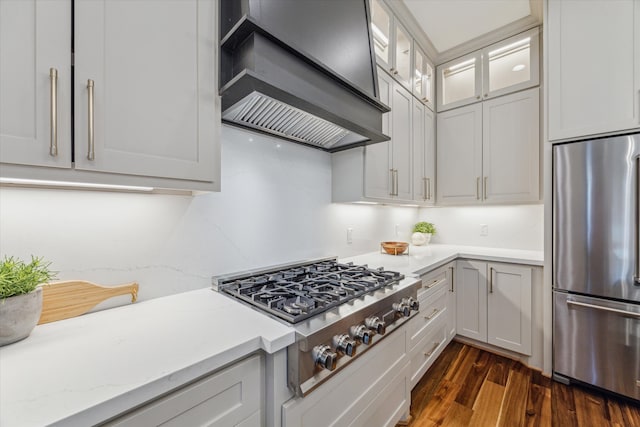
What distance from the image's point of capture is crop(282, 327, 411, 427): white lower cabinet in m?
0.89

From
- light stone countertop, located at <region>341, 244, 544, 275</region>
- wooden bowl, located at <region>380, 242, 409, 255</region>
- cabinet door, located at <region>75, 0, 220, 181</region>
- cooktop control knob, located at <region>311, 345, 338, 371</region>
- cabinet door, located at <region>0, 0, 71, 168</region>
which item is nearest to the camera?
cabinet door, located at <region>0, 0, 71, 168</region>

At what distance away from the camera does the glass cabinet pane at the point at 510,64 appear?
93.8 inches

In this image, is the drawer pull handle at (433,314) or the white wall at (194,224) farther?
the drawer pull handle at (433,314)

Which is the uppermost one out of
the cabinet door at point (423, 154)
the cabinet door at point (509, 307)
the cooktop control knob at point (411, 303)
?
the cabinet door at point (423, 154)

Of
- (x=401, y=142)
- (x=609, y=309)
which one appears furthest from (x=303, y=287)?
(x=609, y=309)

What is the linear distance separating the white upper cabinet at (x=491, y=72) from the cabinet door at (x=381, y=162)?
112cm

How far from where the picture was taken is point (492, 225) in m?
2.76

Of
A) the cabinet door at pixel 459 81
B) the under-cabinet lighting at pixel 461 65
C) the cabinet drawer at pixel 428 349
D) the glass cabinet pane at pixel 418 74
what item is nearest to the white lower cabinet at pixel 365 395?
the cabinet drawer at pixel 428 349

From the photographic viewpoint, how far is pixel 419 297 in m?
1.69

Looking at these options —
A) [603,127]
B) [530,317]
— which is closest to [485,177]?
[603,127]

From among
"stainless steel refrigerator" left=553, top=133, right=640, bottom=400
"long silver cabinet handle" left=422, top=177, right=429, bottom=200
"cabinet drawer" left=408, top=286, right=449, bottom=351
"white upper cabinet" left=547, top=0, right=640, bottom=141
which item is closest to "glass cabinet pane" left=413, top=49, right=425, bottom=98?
"long silver cabinet handle" left=422, top=177, right=429, bottom=200

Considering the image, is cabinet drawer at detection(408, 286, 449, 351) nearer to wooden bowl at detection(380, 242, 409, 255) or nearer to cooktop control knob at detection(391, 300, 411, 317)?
cooktop control knob at detection(391, 300, 411, 317)

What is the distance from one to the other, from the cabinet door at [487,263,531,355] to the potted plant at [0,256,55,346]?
2691 millimetres

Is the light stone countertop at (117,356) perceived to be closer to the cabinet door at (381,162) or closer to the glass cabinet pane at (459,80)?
the cabinet door at (381,162)
